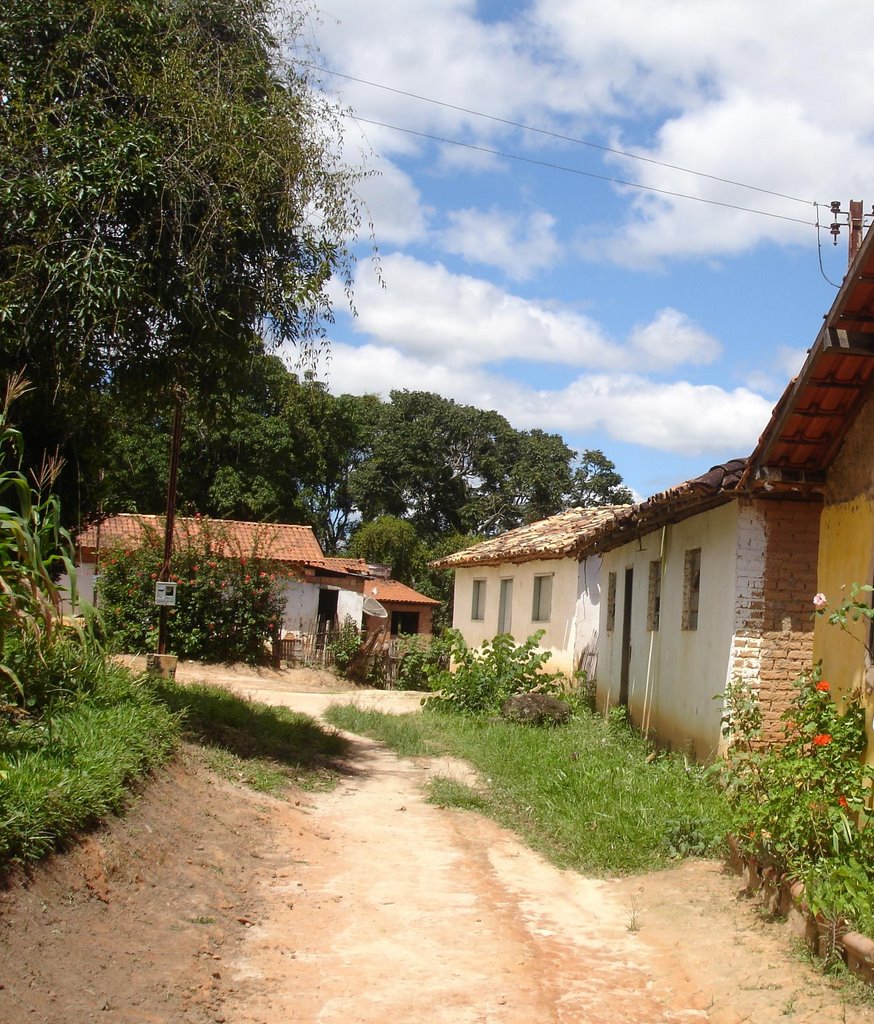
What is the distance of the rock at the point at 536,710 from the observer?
14.5 meters

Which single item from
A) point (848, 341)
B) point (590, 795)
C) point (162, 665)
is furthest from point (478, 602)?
point (848, 341)

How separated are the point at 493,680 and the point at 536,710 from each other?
2124 mm

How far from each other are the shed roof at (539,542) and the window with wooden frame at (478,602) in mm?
685

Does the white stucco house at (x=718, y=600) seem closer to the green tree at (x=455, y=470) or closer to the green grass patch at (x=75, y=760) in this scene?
the green grass patch at (x=75, y=760)

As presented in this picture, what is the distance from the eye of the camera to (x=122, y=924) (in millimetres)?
5215

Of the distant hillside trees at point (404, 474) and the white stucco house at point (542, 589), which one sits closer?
the white stucco house at point (542, 589)

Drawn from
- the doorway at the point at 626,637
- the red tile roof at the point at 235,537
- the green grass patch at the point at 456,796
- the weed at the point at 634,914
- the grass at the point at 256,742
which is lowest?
the green grass patch at the point at 456,796

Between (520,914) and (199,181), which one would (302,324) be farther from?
(520,914)

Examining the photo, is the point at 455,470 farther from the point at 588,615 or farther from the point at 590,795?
the point at 590,795

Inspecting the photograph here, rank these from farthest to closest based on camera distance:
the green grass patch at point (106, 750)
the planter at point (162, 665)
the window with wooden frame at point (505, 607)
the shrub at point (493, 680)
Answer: the window with wooden frame at point (505, 607)
the shrub at point (493, 680)
the planter at point (162, 665)
the green grass patch at point (106, 750)

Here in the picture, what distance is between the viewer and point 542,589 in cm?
2123

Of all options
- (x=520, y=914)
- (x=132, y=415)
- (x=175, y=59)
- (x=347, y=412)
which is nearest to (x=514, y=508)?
(x=347, y=412)

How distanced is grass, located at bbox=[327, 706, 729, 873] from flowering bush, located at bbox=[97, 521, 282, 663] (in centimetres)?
1021

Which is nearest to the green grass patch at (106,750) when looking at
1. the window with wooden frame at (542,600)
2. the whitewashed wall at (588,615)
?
the whitewashed wall at (588,615)
